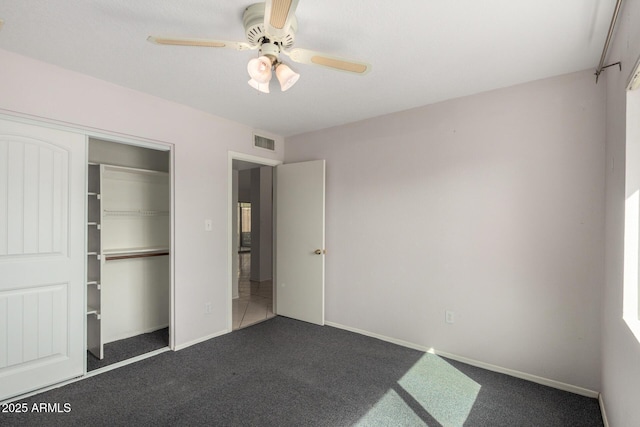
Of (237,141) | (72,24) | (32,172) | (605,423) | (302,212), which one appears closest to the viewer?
(72,24)

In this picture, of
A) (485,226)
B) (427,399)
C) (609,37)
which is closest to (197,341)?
(427,399)

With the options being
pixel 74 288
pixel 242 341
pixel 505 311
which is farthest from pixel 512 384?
pixel 74 288

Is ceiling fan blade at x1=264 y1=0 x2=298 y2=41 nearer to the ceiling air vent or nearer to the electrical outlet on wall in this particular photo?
the ceiling air vent

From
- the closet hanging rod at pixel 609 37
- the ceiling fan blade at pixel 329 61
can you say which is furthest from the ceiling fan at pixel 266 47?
the closet hanging rod at pixel 609 37

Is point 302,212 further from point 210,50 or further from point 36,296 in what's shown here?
point 36,296

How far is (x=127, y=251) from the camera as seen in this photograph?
3.27m

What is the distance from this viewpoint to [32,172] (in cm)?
224

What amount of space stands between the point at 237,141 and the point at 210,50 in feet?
5.22

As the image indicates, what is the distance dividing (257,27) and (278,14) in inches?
14.4

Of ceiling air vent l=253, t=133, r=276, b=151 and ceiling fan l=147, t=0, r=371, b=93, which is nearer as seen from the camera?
ceiling fan l=147, t=0, r=371, b=93

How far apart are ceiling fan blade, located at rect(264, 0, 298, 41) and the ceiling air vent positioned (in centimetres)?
246

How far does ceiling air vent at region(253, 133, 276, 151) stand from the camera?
385 cm

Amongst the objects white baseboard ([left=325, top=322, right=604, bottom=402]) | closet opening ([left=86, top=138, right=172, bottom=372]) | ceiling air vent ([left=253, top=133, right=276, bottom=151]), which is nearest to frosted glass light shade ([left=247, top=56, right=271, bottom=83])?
closet opening ([left=86, top=138, right=172, bottom=372])

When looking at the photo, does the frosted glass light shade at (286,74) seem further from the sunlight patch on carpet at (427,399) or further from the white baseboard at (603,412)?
the white baseboard at (603,412)
